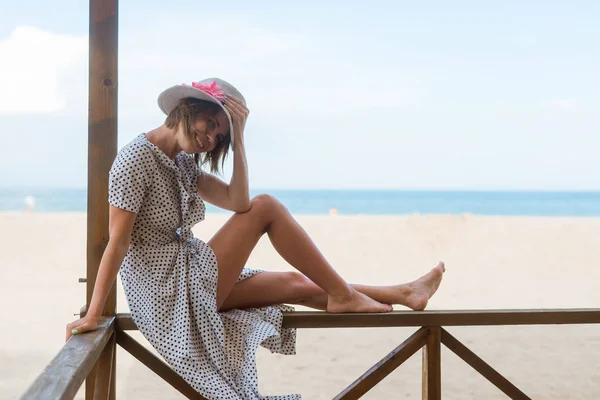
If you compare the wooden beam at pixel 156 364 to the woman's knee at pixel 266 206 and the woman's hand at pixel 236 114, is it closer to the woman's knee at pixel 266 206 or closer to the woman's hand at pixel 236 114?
the woman's knee at pixel 266 206

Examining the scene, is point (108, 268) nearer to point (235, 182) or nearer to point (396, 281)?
point (235, 182)

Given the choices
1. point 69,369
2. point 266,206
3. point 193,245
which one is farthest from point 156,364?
point 69,369

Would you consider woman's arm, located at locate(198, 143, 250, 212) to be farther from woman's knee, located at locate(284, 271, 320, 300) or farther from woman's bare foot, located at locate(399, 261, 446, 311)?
woman's bare foot, located at locate(399, 261, 446, 311)

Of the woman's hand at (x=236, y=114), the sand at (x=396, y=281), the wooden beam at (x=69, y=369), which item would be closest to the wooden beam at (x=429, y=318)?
the wooden beam at (x=69, y=369)

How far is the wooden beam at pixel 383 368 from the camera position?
2143 millimetres

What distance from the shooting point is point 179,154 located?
2064mm

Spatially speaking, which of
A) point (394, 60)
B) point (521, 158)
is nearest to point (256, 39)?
point (394, 60)

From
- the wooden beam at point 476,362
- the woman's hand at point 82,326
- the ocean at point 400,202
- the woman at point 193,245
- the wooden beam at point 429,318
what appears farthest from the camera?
the ocean at point 400,202

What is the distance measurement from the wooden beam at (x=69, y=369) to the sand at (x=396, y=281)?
2.70 meters

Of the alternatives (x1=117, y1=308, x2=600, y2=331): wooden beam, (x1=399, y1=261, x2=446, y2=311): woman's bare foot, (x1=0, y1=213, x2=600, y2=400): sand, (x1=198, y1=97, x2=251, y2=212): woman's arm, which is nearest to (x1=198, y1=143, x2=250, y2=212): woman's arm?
Answer: (x1=198, y1=97, x2=251, y2=212): woman's arm

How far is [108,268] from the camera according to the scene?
1.81 metres

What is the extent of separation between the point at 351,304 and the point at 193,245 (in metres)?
0.55

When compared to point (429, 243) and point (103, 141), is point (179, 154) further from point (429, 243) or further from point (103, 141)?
point (429, 243)

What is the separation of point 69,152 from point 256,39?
25.7 ft
